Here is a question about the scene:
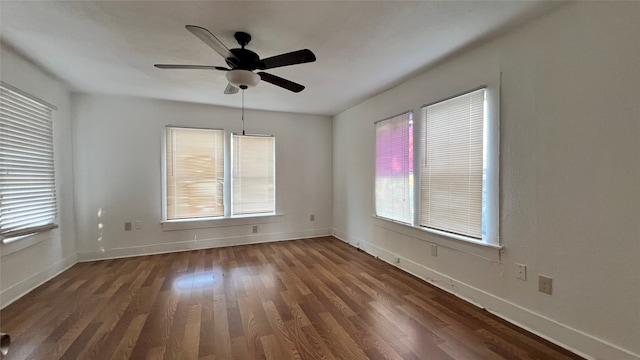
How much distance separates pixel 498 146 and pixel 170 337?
309cm

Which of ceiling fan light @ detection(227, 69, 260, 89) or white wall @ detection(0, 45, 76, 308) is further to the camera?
white wall @ detection(0, 45, 76, 308)

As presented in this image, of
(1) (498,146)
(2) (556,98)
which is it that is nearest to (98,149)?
(1) (498,146)

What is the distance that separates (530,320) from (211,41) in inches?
125

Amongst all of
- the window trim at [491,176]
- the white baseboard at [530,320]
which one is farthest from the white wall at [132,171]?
the window trim at [491,176]

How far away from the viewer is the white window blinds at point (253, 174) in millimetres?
4500

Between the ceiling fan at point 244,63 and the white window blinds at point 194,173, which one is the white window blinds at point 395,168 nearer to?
the ceiling fan at point 244,63

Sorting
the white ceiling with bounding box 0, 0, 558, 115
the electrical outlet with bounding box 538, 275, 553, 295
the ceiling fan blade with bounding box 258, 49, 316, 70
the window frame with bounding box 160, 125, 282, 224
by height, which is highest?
the white ceiling with bounding box 0, 0, 558, 115

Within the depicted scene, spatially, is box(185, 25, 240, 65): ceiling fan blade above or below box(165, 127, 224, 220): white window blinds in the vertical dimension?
above

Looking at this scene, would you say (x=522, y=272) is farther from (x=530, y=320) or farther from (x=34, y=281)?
(x=34, y=281)

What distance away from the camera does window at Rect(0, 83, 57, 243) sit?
242 centimetres

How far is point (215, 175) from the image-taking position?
4.34 meters

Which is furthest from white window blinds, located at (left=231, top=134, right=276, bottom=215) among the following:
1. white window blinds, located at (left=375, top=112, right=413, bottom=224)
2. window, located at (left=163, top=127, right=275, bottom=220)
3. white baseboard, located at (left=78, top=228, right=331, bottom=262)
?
white window blinds, located at (left=375, top=112, right=413, bottom=224)

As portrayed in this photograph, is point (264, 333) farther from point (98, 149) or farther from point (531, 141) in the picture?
point (98, 149)

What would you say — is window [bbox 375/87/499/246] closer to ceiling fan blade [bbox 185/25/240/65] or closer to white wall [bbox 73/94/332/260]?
ceiling fan blade [bbox 185/25/240/65]
